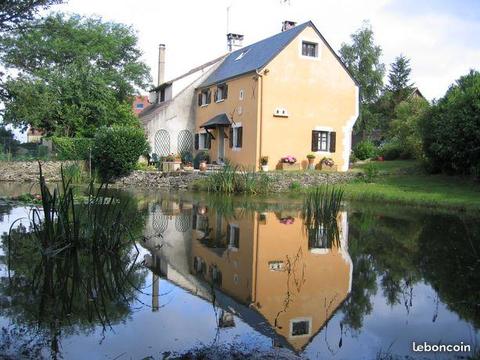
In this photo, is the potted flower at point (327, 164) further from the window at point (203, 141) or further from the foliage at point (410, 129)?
the window at point (203, 141)

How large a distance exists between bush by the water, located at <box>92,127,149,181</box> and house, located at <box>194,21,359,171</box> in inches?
170

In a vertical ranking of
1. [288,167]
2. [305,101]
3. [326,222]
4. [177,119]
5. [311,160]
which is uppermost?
[305,101]

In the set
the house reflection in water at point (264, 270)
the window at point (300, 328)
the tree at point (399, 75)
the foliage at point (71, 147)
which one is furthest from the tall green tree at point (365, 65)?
the window at point (300, 328)

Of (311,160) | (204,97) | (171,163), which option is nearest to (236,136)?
(171,163)

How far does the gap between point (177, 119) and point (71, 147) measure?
696 centimetres

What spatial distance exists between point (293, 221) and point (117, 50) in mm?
26832

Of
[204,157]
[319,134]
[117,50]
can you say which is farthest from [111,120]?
[319,134]

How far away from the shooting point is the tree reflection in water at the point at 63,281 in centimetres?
412

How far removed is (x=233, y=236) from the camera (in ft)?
31.0

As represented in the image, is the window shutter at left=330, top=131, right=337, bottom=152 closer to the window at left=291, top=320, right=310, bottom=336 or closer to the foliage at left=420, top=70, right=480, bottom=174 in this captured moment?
the foliage at left=420, top=70, right=480, bottom=174

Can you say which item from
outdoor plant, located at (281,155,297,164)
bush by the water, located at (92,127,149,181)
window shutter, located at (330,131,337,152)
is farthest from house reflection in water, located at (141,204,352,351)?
window shutter, located at (330,131,337,152)

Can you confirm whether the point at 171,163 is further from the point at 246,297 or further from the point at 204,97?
the point at 246,297

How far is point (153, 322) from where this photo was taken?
451 cm

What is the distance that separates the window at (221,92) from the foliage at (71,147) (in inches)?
285
